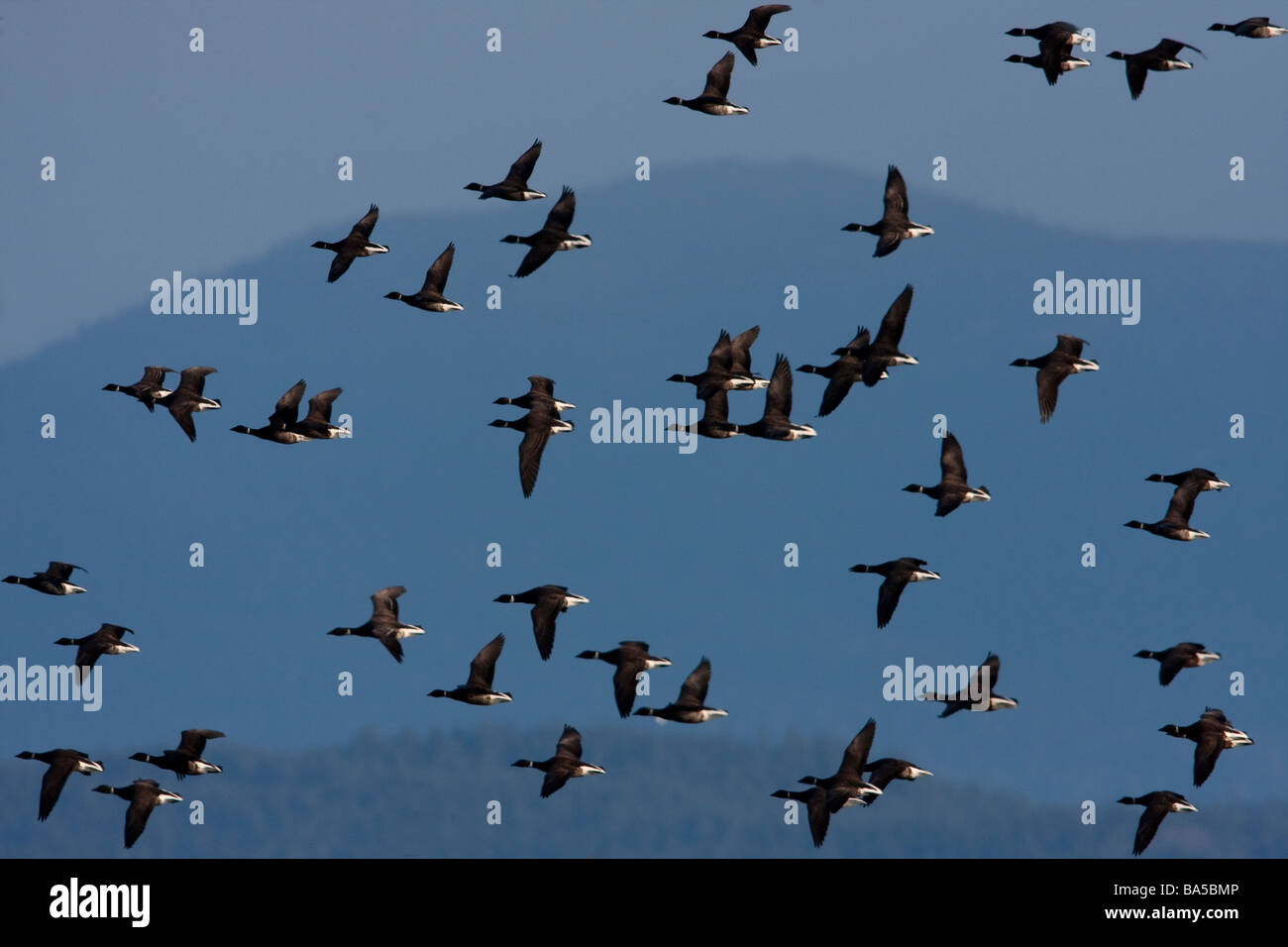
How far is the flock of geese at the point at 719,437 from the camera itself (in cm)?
6253

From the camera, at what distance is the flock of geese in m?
62.5

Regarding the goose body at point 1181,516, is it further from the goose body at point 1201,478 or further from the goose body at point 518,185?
the goose body at point 518,185

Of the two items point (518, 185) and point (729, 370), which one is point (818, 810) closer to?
point (729, 370)

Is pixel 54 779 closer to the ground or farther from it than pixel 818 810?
farther from it

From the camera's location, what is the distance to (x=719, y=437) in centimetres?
6531

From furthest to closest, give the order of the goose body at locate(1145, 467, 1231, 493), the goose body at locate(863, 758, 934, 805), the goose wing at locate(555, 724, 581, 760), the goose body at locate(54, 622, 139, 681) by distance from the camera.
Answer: the goose body at locate(1145, 467, 1231, 493)
the goose body at locate(54, 622, 139, 681)
the goose wing at locate(555, 724, 581, 760)
the goose body at locate(863, 758, 934, 805)

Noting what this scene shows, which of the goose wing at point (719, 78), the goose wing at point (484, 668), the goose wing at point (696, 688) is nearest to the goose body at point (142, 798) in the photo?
the goose wing at point (484, 668)

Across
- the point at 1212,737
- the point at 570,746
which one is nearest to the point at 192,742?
the point at 570,746

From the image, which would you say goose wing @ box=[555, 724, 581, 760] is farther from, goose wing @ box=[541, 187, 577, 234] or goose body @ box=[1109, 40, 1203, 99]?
goose body @ box=[1109, 40, 1203, 99]

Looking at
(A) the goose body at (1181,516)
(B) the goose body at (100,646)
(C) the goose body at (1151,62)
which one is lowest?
(B) the goose body at (100,646)

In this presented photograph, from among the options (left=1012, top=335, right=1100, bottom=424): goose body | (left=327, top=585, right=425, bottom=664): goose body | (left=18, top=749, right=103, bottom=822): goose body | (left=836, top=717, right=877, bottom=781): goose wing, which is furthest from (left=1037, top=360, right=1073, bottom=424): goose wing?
(left=18, top=749, right=103, bottom=822): goose body

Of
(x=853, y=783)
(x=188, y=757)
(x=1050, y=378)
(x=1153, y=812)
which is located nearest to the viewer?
(x=853, y=783)
